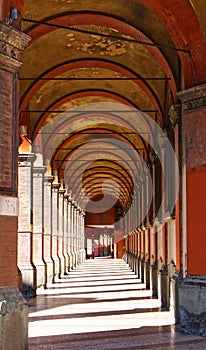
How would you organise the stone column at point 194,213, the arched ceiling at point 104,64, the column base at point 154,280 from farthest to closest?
the column base at point 154,280 → the arched ceiling at point 104,64 → the stone column at point 194,213

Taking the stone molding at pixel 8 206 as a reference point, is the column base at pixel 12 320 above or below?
below

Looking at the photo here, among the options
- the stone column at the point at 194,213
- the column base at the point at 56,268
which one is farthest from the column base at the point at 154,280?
the column base at the point at 56,268

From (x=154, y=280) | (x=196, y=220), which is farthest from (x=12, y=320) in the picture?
(x=154, y=280)

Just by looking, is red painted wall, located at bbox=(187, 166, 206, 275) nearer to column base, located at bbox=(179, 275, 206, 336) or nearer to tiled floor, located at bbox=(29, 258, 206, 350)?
column base, located at bbox=(179, 275, 206, 336)

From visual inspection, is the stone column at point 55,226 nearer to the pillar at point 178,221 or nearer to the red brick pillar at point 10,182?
the pillar at point 178,221

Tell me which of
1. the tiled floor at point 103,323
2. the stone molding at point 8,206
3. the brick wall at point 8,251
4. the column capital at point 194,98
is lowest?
the tiled floor at point 103,323

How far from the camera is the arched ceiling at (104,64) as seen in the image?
1329cm

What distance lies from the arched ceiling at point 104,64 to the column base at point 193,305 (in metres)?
3.94

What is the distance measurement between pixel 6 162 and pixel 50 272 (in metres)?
18.6

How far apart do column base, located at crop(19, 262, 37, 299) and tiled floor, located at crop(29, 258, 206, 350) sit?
0.37 metres

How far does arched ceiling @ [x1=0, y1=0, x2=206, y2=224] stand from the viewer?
523 inches

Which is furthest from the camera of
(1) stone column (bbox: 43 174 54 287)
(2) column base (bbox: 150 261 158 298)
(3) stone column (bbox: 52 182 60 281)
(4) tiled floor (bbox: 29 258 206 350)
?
(3) stone column (bbox: 52 182 60 281)

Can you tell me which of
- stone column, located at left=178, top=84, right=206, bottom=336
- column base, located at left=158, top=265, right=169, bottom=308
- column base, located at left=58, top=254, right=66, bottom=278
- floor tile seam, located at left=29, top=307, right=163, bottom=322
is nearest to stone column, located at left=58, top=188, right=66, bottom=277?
column base, located at left=58, top=254, right=66, bottom=278

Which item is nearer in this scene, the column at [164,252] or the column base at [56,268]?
the column at [164,252]
